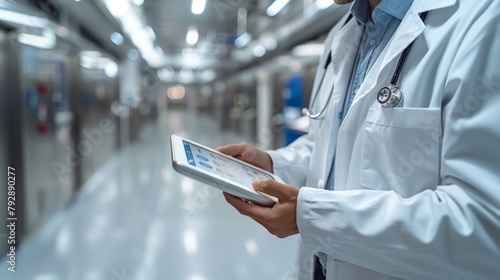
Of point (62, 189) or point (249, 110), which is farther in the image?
point (249, 110)

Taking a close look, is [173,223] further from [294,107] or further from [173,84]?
[173,84]

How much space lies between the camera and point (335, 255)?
3.06 ft

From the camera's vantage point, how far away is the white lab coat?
751 mm

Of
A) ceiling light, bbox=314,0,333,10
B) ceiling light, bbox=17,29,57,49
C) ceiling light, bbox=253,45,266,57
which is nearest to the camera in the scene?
ceiling light, bbox=17,29,57,49

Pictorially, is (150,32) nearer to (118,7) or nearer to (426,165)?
(118,7)

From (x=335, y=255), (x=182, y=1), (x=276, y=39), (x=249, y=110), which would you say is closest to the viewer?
(x=335, y=255)

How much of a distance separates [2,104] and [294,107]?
562 centimetres

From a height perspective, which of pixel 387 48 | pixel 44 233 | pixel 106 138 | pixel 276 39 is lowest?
pixel 44 233

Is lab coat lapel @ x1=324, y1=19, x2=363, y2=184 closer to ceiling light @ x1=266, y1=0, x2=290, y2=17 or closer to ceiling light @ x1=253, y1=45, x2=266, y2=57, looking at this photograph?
ceiling light @ x1=266, y1=0, x2=290, y2=17

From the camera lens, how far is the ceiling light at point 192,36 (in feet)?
32.0

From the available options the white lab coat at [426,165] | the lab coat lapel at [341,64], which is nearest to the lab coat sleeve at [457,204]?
the white lab coat at [426,165]

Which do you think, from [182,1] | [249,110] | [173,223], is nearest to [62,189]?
[173,223]

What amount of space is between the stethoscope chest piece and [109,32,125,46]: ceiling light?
25.5ft

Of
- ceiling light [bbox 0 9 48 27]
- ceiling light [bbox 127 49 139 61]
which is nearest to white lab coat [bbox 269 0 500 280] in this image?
ceiling light [bbox 0 9 48 27]
